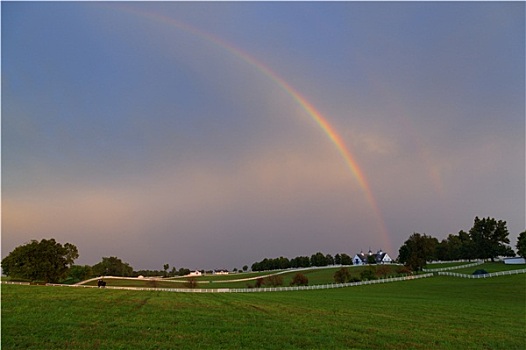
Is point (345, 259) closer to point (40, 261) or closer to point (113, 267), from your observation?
point (113, 267)

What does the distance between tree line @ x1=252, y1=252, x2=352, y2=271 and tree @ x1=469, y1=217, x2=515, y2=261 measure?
57.6m

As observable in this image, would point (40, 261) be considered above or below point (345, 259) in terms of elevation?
above

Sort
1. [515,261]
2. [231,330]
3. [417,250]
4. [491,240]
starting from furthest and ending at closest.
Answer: [491,240]
[515,261]
[417,250]
[231,330]

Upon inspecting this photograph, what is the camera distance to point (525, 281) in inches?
2325

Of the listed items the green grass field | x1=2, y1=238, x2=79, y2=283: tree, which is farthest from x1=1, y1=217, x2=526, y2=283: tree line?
the green grass field

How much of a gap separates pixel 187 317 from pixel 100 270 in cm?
11976

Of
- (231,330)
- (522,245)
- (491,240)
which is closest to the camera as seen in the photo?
(231,330)

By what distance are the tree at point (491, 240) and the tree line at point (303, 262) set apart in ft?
189

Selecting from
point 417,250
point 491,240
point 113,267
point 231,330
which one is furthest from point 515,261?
point 113,267

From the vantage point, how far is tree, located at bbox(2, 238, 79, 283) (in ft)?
260

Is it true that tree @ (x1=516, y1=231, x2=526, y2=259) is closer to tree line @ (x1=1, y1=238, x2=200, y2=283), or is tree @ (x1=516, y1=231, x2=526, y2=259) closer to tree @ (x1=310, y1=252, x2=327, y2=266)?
tree @ (x1=310, y1=252, x2=327, y2=266)

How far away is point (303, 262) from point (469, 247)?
69.0m

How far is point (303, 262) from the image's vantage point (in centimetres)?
16762

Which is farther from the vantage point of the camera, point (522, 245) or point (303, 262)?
point (303, 262)
